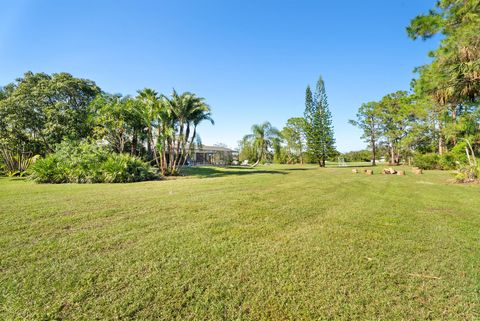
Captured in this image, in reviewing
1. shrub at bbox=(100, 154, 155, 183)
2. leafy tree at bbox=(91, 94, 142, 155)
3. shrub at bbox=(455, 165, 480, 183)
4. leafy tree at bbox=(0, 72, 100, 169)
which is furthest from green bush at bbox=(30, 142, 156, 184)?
shrub at bbox=(455, 165, 480, 183)

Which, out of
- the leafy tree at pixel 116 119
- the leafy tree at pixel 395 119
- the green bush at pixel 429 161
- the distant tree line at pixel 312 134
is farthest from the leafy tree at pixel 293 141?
the leafy tree at pixel 116 119

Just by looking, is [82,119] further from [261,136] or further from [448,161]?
[448,161]

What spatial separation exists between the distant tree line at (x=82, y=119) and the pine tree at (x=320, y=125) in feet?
65.6

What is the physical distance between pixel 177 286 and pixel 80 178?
419 inches

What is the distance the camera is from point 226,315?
171 cm

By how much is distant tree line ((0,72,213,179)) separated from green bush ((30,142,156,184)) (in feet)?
7.23

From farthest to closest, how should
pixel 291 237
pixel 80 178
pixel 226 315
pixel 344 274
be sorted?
1. pixel 80 178
2. pixel 291 237
3. pixel 344 274
4. pixel 226 315

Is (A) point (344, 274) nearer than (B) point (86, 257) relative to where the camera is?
Yes

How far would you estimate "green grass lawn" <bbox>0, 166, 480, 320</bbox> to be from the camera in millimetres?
1781

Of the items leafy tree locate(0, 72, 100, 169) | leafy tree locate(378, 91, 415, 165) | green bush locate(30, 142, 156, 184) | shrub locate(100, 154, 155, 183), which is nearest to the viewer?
green bush locate(30, 142, 156, 184)

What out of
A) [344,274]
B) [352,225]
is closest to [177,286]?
[344,274]

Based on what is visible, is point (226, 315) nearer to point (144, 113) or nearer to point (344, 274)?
point (344, 274)

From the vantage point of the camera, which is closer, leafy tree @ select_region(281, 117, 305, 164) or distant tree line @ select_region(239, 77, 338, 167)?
distant tree line @ select_region(239, 77, 338, 167)

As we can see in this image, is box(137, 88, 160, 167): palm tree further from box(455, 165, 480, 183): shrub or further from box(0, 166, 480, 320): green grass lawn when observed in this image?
box(455, 165, 480, 183): shrub
